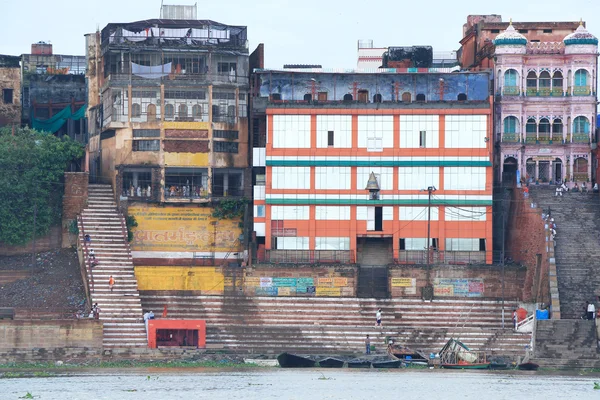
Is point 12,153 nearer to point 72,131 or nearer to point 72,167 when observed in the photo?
point 72,167

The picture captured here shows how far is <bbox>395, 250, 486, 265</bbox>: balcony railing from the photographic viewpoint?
93.1 metres

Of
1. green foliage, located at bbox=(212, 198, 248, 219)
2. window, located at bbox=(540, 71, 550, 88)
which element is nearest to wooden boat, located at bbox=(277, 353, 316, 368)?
green foliage, located at bbox=(212, 198, 248, 219)

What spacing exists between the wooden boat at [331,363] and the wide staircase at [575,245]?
35.7 feet

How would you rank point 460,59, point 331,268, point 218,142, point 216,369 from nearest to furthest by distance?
point 216,369, point 331,268, point 218,142, point 460,59

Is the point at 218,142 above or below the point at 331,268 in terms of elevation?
above

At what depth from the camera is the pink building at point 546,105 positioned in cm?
9644

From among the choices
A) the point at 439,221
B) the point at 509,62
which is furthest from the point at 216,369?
the point at 509,62

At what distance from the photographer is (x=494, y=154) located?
97000 millimetres

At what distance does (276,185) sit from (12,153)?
14.0 m


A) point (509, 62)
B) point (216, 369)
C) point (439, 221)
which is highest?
point (509, 62)

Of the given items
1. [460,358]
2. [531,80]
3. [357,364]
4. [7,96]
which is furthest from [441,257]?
[7,96]

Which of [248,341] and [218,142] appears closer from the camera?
[248,341]

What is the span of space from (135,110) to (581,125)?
79.0 ft

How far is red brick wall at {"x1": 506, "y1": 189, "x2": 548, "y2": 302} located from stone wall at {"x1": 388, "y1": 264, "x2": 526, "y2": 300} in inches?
28.7
